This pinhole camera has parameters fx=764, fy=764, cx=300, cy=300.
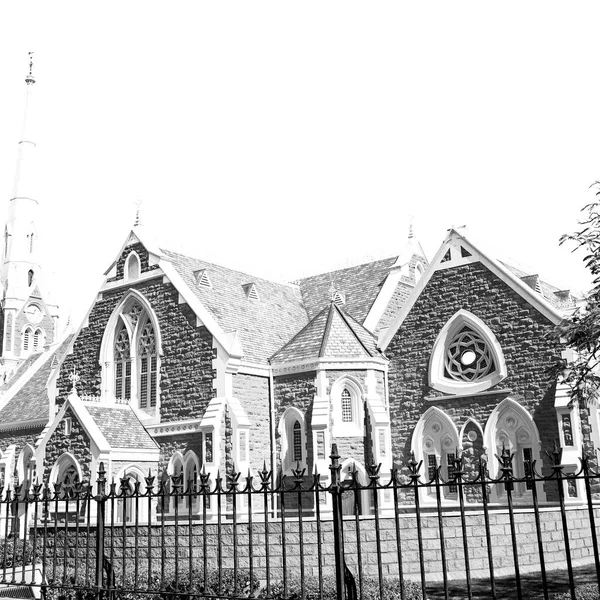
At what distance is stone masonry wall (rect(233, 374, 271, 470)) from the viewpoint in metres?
27.0

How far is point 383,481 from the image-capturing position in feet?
82.9

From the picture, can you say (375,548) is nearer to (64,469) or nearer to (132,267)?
(64,469)

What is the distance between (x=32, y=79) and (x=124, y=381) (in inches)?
1675

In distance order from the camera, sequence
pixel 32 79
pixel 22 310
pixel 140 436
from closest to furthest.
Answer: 1. pixel 140 436
2. pixel 22 310
3. pixel 32 79

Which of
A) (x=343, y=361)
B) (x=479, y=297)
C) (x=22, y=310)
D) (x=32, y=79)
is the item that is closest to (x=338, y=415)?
(x=343, y=361)

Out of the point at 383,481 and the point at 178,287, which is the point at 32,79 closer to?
the point at 178,287

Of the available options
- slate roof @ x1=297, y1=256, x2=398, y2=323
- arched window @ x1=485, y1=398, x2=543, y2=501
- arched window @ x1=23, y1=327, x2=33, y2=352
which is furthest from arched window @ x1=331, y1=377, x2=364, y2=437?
arched window @ x1=23, y1=327, x2=33, y2=352

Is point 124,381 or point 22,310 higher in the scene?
point 22,310

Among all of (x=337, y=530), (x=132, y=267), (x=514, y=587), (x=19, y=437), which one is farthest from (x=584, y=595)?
(x=19, y=437)

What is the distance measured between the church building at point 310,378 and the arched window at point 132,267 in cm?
10

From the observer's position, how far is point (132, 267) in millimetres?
31344

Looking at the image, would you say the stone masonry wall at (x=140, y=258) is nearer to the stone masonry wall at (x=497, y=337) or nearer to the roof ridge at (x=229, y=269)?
the roof ridge at (x=229, y=269)

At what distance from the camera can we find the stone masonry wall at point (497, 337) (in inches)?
935

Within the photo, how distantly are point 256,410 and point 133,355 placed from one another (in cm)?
614
